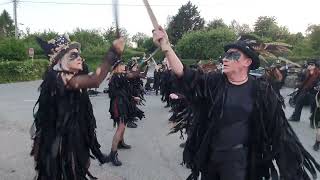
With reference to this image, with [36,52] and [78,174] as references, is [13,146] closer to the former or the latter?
[78,174]

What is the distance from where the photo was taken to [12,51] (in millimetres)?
35781

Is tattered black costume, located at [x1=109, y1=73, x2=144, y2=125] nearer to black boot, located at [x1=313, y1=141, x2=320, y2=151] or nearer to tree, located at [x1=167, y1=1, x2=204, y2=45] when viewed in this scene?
black boot, located at [x1=313, y1=141, x2=320, y2=151]

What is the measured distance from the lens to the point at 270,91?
4281 mm

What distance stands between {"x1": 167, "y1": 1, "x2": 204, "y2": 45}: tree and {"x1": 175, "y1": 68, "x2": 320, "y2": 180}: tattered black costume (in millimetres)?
61519

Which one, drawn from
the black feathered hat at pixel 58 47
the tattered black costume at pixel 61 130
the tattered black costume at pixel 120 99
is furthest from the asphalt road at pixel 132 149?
the black feathered hat at pixel 58 47

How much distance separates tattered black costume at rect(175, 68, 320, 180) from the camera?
165 inches

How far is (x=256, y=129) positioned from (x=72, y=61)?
1835 mm

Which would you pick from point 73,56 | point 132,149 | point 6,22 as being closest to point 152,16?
point 73,56

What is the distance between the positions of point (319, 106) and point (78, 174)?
6.02 meters

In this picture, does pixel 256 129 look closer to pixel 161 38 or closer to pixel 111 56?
pixel 161 38

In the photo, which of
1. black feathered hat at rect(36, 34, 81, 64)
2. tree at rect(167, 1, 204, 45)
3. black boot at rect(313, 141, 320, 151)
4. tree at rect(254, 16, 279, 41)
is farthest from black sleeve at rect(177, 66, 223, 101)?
tree at rect(167, 1, 204, 45)

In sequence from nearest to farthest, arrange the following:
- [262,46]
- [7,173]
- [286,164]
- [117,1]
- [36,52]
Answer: [117,1]
[286,164]
[262,46]
[7,173]
[36,52]

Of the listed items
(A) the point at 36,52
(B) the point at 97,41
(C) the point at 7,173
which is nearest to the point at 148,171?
(C) the point at 7,173

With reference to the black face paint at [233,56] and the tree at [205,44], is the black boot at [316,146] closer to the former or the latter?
the black face paint at [233,56]
